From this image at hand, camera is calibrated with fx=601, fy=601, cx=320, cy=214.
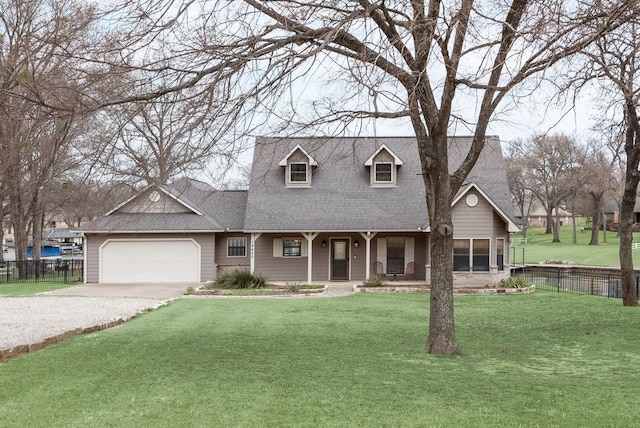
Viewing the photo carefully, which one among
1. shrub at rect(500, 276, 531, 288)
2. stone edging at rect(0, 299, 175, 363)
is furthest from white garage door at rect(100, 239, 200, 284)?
shrub at rect(500, 276, 531, 288)

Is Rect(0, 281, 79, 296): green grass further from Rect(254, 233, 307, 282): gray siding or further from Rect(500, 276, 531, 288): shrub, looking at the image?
Rect(500, 276, 531, 288): shrub

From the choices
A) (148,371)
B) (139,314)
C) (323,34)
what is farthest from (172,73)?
(139,314)

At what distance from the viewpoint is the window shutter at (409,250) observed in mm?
27125

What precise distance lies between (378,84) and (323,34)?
1006mm

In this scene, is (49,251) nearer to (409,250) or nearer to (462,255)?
(409,250)

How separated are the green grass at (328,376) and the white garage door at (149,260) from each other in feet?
42.6

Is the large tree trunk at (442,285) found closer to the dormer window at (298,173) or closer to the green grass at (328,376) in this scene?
the green grass at (328,376)

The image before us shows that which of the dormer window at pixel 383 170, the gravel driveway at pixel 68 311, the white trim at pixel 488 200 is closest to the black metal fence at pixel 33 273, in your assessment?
the gravel driveway at pixel 68 311

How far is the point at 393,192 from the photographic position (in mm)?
27844

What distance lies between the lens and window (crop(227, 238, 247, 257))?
1105 inches

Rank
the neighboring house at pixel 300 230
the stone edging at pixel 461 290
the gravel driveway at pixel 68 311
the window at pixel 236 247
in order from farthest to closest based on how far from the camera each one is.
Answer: the window at pixel 236 247 → the neighboring house at pixel 300 230 → the stone edging at pixel 461 290 → the gravel driveway at pixel 68 311

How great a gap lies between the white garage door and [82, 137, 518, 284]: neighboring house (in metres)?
0.05

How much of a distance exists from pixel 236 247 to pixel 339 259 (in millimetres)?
4862

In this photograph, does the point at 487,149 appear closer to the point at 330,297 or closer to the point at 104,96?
the point at 330,297
